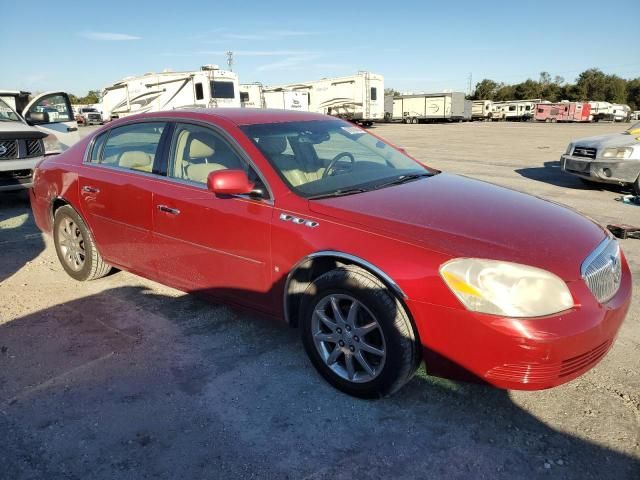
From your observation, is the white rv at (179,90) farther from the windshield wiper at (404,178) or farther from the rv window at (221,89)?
the windshield wiper at (404,178)

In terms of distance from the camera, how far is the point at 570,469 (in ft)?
7.65

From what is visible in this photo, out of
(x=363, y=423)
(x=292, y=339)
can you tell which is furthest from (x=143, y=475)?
(x=292, y=339)

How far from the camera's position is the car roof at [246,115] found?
372 centimetres

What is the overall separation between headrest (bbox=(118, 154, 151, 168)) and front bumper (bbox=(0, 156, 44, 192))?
192 inches

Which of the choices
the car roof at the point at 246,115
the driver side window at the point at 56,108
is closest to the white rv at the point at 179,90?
the driver side window at the point at 56,108

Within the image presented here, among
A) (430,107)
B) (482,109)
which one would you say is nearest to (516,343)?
(430,107)

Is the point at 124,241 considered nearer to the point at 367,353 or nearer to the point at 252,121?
the point at 252,121

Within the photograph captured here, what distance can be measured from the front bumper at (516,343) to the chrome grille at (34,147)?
7.86 metres

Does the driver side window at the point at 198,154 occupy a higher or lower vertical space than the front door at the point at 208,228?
higher

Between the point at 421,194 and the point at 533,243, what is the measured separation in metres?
0.82

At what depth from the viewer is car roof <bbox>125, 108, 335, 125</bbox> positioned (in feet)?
12.2

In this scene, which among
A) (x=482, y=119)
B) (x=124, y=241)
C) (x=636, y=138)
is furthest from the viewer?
(x=482, y=119)

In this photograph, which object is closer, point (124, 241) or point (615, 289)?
point (615, 289)

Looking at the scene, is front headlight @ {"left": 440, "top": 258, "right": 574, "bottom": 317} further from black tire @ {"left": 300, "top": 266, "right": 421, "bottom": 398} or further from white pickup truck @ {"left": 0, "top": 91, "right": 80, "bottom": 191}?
white pickup truck @ {"left": 0, "top": 91, "right": 80, "bottom": 191}
